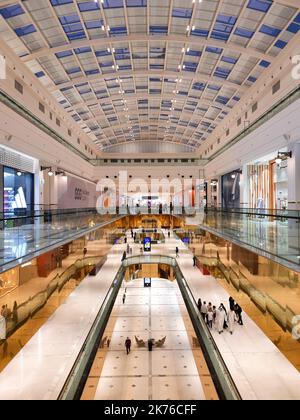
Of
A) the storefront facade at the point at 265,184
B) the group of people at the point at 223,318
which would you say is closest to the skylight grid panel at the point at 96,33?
the storefront facade at the point at 265,184

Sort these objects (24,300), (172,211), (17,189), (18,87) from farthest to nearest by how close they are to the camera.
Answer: (172,211), (17,189), (18,87), (24,300)

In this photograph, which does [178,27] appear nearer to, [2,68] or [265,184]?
[2,68]

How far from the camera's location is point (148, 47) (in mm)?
18984

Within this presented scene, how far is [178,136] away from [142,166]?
5.71 metres

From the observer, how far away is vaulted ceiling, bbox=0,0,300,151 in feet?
46.8

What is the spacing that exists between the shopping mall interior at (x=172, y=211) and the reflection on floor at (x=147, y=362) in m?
0.07

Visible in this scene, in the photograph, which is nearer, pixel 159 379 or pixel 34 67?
pixel 159 379

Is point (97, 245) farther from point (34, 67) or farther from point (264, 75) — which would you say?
point (264, 75)

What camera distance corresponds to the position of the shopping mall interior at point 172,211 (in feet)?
26.6

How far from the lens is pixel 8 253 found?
6879 millimetres

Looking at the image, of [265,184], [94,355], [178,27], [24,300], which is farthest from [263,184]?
[24,300]

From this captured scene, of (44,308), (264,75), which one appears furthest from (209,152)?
(44,308)

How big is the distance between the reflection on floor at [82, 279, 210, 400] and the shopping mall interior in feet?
0.23

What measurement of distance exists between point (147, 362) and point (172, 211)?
2080cm
